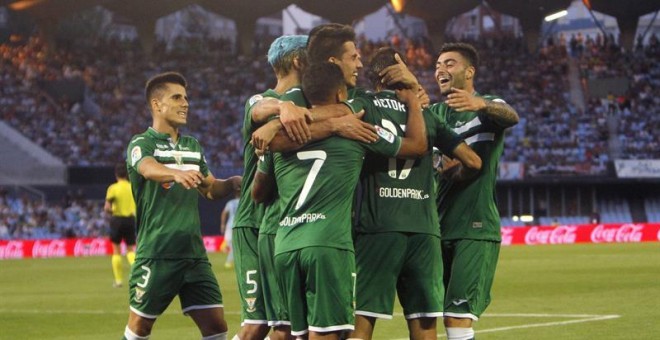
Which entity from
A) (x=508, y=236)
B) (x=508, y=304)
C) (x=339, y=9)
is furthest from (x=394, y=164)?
(x=339, y=9)

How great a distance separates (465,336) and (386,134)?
2.06 meters

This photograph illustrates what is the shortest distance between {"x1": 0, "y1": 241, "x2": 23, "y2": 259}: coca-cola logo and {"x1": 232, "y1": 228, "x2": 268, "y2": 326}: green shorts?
109 ft

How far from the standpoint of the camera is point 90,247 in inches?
1683

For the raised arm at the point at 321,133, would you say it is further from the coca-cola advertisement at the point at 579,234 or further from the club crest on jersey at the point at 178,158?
the coca-cola advertisement at the point at 579,234

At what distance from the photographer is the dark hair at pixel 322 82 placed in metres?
7.01

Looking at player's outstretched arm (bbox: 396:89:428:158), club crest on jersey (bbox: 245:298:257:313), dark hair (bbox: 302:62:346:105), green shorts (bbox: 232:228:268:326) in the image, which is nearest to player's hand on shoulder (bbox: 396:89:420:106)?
player's outstretched arm (bbox: 396:89:428:158)

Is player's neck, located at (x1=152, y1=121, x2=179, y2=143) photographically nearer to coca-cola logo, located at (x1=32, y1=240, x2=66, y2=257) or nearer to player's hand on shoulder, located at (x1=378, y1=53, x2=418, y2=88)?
player's hand on shoulder, located at (x1=378, y1=53, x2=418, y2=88)

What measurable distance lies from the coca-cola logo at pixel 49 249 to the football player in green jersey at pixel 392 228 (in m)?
35.5

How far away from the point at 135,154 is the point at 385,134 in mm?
2642

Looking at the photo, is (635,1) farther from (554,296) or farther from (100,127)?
(554,296)

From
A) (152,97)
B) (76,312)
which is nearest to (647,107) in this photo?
(76,312)

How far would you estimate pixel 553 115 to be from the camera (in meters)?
53.6

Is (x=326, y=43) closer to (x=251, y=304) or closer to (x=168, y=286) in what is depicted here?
(x=251, y=304)

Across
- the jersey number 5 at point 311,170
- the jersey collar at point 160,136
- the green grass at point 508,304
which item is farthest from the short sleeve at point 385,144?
the green grass at point 508,304
